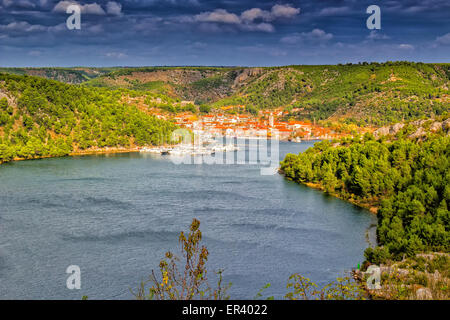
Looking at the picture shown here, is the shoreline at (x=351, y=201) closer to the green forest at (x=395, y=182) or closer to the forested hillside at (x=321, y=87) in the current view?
the green forest at (x=395, y=182)

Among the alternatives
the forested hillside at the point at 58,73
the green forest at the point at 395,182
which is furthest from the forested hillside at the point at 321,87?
the green forest at the point at 395,182

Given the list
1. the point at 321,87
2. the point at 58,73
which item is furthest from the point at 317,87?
the point at 58,73

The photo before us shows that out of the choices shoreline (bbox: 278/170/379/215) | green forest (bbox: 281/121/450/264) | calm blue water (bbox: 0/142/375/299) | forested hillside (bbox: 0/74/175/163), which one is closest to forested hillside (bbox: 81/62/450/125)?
forested hillside (bbox: 0/74/175/163)

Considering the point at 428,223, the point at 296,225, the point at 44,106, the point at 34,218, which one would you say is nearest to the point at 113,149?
the point at 44,106

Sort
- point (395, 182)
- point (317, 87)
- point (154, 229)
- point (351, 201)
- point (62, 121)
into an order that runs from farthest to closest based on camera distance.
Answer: point (317, 87) → point (62, 121) → point (351, 201) → point (395, 182) → point (154, 229)

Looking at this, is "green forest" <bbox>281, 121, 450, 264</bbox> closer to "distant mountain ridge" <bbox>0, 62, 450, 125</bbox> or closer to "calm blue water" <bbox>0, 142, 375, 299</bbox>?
"calm blue water" <bbox>0, 142, 375, 299</bbox>

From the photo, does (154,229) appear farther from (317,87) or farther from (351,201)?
(317,87)
